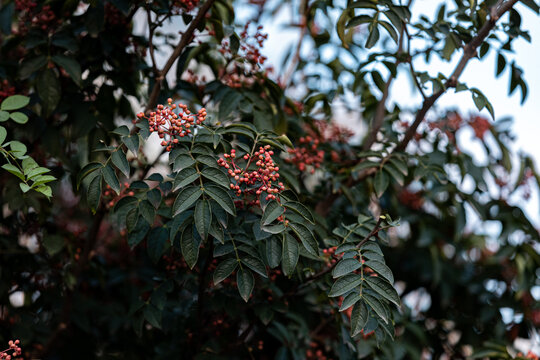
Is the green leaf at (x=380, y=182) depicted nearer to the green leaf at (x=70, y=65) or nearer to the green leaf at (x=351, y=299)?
the green leaf at (x=351, y=299)

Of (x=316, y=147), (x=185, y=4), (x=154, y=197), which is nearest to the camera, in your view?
(x=154, y=197)

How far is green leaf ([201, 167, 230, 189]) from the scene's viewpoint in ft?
3.55

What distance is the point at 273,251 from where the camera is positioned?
3.65 feet

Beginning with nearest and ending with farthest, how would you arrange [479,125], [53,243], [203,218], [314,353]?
[203,218] < [53,243] < [314,353] < [479,125]

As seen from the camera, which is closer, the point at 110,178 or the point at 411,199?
the point at 110,178

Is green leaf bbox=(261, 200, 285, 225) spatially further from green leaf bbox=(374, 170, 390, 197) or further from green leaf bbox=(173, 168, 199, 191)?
green leaf bbox=(374, 170, 390, 197)

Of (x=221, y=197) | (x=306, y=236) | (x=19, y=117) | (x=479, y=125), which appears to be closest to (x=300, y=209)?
(x=306, y=236)

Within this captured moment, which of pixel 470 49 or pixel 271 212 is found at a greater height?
pixel 470 49

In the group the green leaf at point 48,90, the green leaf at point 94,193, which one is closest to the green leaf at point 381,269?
the green leaf at point 94,193

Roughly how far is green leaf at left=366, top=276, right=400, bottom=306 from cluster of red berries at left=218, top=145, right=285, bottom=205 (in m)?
0.25

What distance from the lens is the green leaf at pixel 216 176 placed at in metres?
1.08

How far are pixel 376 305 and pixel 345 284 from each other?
0.23 feet

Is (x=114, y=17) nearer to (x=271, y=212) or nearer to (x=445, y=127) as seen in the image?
(x=271, y=212)

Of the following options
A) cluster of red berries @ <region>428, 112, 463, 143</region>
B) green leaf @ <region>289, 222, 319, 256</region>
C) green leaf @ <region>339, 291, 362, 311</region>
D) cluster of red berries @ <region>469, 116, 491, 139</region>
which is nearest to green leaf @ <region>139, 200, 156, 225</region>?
green leaf @ <region>289, 222, 319, 256</region>
